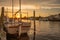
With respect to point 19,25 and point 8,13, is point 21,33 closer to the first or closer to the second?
point 19,25

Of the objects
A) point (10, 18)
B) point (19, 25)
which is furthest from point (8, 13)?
point (19, 25)

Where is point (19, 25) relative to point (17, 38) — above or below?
above

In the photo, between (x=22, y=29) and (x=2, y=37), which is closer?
(x=2, y=37)

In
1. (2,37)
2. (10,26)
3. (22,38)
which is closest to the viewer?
(2,37)

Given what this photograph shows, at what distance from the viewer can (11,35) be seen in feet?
131

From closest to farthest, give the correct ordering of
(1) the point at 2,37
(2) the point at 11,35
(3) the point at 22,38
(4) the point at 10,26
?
1. (1) the point at 2,37
2. (4) the point at 10,26
3. (2) the point at 11,35
4. (3) the point at 22,38

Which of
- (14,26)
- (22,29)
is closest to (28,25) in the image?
(22,29)

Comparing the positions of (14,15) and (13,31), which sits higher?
(14,15)

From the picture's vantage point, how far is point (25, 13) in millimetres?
43938

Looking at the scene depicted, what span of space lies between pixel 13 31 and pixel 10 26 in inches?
57.4

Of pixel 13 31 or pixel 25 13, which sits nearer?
pixel 13 31

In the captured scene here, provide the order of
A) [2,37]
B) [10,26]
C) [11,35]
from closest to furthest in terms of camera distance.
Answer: [2,37], [10,26], [11,35]

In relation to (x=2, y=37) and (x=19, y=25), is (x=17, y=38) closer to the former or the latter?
(x=19, y=25)

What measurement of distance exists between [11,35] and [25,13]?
6.29m
